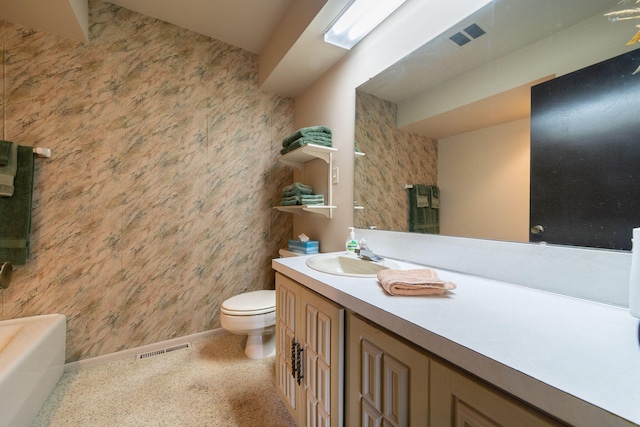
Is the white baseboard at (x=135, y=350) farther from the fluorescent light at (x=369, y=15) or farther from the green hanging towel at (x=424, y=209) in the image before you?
the fluorescent light at (x=369, y=15)

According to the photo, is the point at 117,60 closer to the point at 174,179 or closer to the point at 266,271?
the point at 174,179

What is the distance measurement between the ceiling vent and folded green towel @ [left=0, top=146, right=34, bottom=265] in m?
2.40

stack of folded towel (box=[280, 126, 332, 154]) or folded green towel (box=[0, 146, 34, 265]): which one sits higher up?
stack of folded towel (box=[280, 126, 332, 154])

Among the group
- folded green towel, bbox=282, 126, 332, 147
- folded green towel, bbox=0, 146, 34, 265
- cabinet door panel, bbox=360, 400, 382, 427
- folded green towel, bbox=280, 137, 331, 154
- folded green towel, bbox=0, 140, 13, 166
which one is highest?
folded green towel, bbox=282, 126, 332, 147

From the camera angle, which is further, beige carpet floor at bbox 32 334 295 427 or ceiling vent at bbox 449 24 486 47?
beige carpet floor at bbox 32 334 295 427

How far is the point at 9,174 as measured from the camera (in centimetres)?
137

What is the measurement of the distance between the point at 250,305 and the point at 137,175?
1271mm

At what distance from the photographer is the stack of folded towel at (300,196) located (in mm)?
1813

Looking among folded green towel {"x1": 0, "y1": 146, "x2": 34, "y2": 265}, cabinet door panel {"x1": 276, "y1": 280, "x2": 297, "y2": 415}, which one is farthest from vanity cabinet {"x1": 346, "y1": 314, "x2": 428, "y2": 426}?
folded green towel {"x1": 0, "y1": 146, "x2": 34, "y2": 265}

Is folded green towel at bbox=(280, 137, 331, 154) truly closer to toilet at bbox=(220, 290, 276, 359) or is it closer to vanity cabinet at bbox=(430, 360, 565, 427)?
toilet at bbox=(220, 290, 276, 359)

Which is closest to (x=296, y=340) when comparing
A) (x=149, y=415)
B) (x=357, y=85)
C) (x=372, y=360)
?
(x=372, y=360)

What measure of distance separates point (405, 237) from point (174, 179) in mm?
1770

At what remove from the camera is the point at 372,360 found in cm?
69

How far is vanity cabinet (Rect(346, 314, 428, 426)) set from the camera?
0.56 meters
